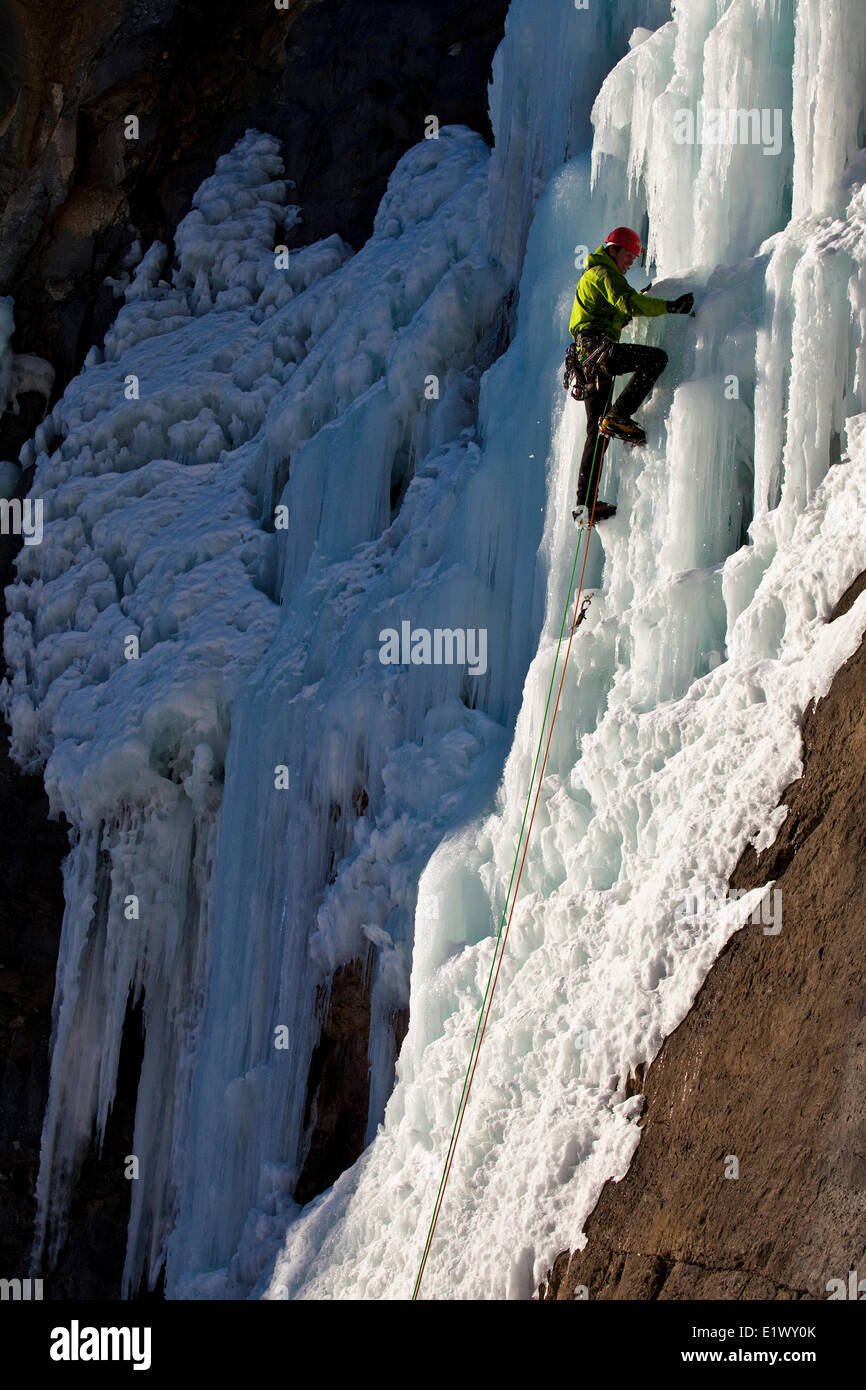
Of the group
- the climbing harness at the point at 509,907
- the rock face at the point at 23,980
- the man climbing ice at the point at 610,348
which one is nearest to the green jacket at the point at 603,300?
the man climbing ice at the point at 610,348

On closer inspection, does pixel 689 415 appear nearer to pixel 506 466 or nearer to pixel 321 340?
pixel 506 466

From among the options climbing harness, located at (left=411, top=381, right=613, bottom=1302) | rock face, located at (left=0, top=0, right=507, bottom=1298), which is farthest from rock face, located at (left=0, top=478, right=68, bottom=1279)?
climbing harness, located at (left=411, top=381, right=613, bottom=1302)

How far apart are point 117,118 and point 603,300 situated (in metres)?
9.14

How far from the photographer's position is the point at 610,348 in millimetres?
7355

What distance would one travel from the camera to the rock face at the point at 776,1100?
532 cm

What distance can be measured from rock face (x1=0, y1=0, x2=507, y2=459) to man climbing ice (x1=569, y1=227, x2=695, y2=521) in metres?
7.15

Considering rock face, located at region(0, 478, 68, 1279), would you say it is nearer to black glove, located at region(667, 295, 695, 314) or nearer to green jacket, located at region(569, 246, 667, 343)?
green jacket, located at region(569, 246, 667, 343)

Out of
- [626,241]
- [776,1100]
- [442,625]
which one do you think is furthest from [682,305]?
[776,1100]

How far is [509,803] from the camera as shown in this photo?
7.80 meters

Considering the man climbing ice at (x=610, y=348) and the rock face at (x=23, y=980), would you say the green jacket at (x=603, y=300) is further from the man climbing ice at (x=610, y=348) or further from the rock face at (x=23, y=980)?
the rock face at (x=23, y=980)

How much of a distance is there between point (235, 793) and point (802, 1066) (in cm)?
557

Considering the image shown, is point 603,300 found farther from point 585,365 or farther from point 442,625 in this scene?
point 442,625

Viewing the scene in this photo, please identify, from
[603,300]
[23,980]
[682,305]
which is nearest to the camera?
[682,305]
